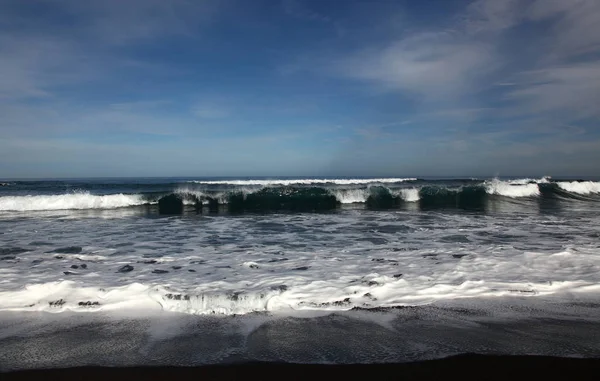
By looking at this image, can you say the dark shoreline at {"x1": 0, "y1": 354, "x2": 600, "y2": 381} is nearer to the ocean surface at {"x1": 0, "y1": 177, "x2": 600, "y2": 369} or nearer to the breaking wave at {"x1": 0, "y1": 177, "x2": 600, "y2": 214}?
the ocean surface at {"x1": 0, "y1": 177, "x2": 600, "y2": 369}

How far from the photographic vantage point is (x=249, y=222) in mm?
11727

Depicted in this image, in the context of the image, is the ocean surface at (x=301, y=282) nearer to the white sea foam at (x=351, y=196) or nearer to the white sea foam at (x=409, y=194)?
the white sea foam at (x=351, y=196)

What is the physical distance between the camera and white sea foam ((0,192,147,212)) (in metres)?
17.5

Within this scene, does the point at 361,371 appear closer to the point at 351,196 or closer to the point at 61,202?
the point at 351,196

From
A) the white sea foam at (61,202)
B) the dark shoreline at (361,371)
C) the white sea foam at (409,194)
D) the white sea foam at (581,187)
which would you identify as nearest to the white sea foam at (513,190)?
the white sea foam at (581,187)

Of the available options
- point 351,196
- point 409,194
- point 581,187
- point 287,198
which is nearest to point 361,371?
point 287,198

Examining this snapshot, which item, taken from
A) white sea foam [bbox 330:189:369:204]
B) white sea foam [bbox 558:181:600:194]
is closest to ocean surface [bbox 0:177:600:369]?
white sea foam [bbox 330:189:369:204]

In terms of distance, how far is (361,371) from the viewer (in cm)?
271

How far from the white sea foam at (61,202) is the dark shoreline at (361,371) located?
17468mm

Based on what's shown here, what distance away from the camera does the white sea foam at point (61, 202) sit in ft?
57.4

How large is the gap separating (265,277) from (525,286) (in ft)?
10.4

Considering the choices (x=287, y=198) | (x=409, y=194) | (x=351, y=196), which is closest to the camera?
(x=287, y=198)

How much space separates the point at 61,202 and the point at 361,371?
19.3 meters

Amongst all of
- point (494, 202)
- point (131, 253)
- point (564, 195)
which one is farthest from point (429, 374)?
point (564, 195)
